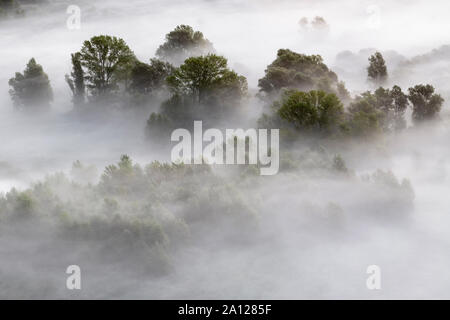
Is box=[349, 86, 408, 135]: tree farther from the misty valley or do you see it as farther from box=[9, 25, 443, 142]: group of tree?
the misty valley

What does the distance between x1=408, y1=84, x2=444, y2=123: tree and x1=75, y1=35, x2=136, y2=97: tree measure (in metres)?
40.2

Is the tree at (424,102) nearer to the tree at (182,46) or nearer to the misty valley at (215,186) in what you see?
the misty valley at (215,186)

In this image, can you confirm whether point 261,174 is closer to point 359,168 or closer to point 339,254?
point 339,254

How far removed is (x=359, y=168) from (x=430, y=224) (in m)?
10.9

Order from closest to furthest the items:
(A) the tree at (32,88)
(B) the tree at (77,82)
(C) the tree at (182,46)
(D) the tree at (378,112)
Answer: (D) the tree at (378,112) → (B) the tree at (77,82) → (A) the tree at (32,88) → (C) the tree at (182,46)

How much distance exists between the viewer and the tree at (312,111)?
5331cm

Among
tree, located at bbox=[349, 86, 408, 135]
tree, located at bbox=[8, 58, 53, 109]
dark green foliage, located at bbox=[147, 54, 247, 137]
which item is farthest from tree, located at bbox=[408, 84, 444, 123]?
tree, located at bbox=[8, 58, 53, 109]

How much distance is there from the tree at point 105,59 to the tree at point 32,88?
31.7 ft

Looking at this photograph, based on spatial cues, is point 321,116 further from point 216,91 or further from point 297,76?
point 216,91

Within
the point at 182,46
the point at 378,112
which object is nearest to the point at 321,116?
the point at 378,112

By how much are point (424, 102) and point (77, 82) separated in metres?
50.6

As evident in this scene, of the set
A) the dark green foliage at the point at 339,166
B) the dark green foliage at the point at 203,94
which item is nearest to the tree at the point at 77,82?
the dark green foliage at the point at 203,94

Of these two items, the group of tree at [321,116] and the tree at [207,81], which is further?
the tree at [207,81]
